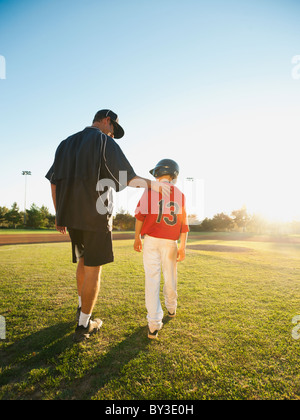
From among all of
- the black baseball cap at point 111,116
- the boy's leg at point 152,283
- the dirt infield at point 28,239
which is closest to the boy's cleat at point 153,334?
the boy's leg at point 152,283

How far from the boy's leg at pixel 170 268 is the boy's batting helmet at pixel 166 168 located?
919 mm

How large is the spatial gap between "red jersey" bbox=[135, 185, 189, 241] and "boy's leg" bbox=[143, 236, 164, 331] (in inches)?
5.4

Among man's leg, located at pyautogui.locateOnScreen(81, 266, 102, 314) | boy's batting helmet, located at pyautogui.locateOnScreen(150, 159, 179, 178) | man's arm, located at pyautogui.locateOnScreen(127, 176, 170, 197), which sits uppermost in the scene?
boy's batting helmet, located at pyautogui.locateOnScreen(150, 159, 179, 178)

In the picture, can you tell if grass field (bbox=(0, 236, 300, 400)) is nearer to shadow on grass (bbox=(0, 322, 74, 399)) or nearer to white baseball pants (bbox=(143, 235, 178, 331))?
shadow on grass (bbox=(0, 322, 74, 399))

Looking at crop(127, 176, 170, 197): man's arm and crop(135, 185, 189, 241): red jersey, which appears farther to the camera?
crop(135, 185, 189, 241): red jersey

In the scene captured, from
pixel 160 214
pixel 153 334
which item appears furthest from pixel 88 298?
pixel 160 214

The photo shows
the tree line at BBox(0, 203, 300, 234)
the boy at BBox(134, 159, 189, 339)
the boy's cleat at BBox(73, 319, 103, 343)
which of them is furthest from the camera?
the tree line at BBox(0, 203, 300, 234)

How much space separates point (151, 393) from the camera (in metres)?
1.49

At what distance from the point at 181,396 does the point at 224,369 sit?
495mm

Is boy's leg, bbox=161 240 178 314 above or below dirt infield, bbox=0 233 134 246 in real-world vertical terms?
above

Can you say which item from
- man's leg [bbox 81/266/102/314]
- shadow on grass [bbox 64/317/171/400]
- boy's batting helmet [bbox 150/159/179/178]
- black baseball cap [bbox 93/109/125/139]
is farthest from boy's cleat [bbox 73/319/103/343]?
black baseball cap [bbox 93/109/125/139]

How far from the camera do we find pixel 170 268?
8.47ft

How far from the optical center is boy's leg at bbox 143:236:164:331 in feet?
7.47
